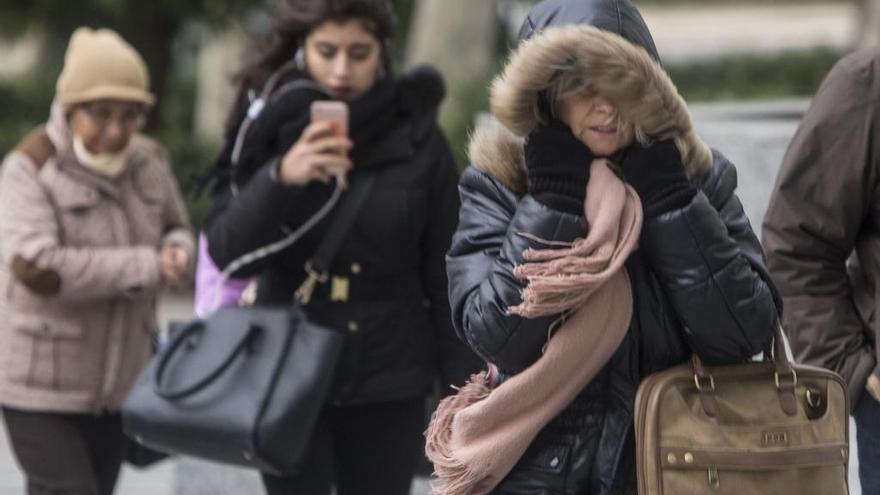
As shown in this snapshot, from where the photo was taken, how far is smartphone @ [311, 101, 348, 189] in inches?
187

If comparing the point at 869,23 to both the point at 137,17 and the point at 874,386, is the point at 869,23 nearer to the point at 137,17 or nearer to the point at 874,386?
the point at 137,17

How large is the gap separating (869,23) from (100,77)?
8919 mm

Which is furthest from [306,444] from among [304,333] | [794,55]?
[794,55]

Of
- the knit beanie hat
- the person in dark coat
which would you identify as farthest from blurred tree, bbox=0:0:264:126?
the person in dark coat

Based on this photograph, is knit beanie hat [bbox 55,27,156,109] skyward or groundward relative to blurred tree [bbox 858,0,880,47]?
skyward

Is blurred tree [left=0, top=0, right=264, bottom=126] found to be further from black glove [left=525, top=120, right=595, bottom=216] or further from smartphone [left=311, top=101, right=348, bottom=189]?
black glove [left=525, top=120, right=595, bottom=216]

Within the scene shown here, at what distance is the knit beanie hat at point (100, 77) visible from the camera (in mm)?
5609

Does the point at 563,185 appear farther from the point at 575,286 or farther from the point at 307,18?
the point at 307,18

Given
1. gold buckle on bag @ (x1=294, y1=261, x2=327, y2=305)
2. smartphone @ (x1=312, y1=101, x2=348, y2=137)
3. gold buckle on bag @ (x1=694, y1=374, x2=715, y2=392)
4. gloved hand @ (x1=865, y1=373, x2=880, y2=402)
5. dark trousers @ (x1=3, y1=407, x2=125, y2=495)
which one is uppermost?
gold buckle on bag @ (x1=694, y1=374, x2=715, y2=392)

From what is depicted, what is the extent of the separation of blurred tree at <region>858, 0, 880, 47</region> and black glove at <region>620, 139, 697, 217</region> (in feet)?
A: 29.4

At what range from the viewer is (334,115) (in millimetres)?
4754

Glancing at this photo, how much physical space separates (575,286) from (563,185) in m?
0.20

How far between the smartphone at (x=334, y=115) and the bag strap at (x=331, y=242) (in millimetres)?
66

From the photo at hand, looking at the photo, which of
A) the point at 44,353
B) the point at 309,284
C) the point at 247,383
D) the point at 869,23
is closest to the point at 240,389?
the point at 247,383
